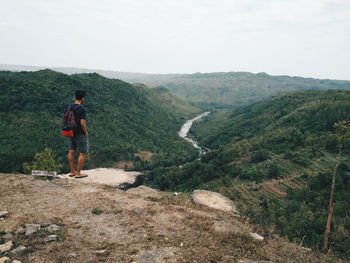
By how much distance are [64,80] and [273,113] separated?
312ft

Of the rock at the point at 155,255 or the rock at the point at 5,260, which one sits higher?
the rock at the point at 5,260

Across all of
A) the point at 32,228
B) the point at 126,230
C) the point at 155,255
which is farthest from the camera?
the point at 126,230

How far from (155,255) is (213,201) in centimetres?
640

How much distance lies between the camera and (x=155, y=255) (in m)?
6.93

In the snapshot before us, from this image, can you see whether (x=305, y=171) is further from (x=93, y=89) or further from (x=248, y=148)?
(x=93, y=89)

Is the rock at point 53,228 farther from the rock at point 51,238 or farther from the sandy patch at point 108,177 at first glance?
the sandy patch at point 108,177

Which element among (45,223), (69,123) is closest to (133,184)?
(69,123)

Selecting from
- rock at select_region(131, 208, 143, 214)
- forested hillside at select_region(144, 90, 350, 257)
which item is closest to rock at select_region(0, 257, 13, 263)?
rock at select_region(131, 208, 143, 214)

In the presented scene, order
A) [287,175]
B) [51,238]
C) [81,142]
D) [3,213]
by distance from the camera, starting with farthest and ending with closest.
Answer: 1. [287,175]
2. [81,142]
3. [3,213]
4. [51,238]

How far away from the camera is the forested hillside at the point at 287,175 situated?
1688 inches

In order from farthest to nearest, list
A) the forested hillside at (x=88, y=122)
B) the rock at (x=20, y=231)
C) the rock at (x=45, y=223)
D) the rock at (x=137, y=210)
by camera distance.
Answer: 1. the forested hillside at (x=88, y=122)
2. the rock at (x=137, y=210)
3. the rock at (x=45, y=223)
4. the rock at (x=20, y=231)

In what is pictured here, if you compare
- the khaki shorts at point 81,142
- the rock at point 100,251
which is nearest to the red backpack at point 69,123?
the khaki shorts at point 81,142

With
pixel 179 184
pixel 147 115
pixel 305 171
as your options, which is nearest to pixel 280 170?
pixel 305 171

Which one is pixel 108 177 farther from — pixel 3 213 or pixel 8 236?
pixel 8 236
